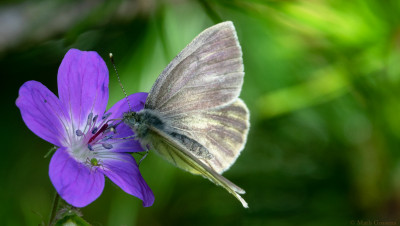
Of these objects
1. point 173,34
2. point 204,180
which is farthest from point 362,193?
point 173,34

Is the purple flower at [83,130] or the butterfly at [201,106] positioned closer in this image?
the purple flower at [83,130]

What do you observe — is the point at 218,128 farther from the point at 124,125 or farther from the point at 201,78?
the point at 124,125

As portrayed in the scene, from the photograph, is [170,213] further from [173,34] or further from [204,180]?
[173,34]

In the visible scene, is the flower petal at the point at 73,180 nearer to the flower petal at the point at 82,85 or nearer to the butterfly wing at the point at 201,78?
the flower petal at the point at 82,85

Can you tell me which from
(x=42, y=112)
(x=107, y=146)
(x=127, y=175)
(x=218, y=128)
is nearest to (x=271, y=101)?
(x=218, y=128)

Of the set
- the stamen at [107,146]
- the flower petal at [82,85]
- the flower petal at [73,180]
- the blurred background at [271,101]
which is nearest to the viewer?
the flower petal at [73,180]

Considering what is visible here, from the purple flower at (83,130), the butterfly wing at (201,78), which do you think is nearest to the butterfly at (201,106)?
the butterfly wing at (201,78)

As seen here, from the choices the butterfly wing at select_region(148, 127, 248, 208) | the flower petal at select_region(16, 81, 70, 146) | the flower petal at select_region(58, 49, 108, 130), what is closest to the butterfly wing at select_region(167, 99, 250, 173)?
the butterfly wing at select_region(148, 127, 248, 208)
